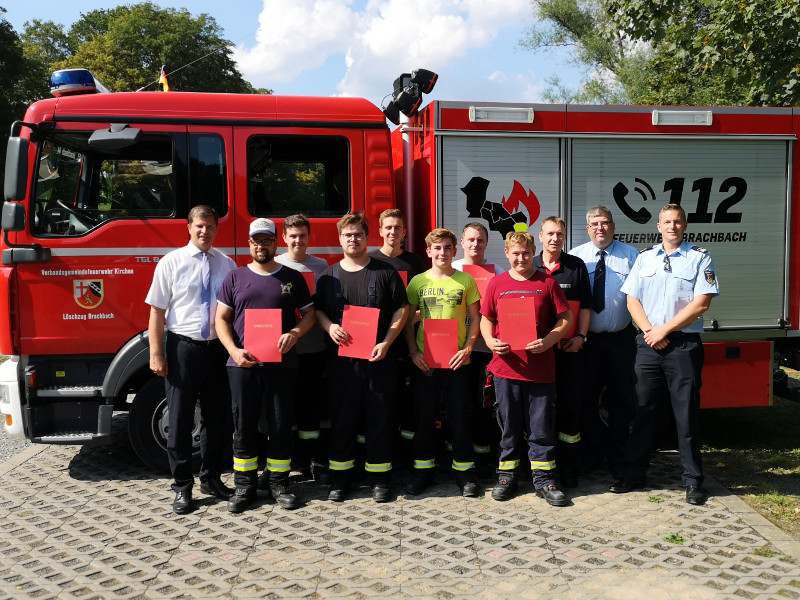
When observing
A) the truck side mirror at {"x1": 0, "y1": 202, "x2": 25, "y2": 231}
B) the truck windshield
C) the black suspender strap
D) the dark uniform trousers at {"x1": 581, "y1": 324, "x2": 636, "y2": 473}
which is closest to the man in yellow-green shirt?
the black suspender strap

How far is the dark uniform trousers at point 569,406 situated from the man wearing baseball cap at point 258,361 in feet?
5.86

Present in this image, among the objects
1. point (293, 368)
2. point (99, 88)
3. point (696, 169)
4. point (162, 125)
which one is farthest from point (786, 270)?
point (99, 88)

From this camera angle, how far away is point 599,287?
4.77 metres

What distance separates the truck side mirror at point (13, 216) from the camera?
14.3ft

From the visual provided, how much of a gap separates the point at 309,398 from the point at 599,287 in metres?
2.21

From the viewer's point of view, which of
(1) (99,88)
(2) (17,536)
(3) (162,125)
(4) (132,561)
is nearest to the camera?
(4) (132,561)

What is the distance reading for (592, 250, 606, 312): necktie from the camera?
A: 4754 mm

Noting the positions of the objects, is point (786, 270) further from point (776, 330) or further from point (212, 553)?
point (212, 553)

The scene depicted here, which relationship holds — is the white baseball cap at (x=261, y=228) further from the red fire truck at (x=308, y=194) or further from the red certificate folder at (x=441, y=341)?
the red certificate folder at (x=441, y=341)

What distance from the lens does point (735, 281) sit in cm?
539

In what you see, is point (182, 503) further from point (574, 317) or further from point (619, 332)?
point (619, 332)

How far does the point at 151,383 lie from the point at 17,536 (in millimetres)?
1236

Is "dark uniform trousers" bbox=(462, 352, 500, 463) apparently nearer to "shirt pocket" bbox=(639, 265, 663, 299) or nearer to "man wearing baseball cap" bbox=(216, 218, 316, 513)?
"shirt pocket" bbox=(639, 265, 663, 299)

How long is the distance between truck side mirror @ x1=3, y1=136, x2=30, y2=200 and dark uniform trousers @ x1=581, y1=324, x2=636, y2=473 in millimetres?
3997
